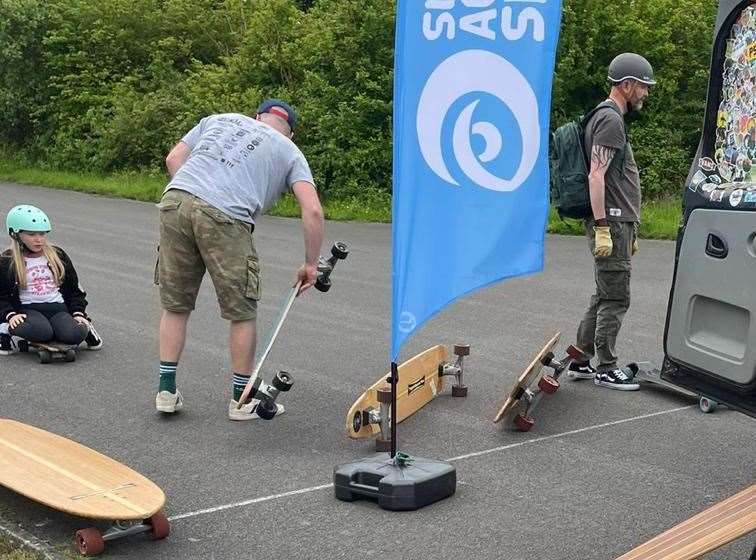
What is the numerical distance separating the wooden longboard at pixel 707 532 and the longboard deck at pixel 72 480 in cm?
188

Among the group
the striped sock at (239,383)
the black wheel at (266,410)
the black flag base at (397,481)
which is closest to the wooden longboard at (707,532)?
the black flag base at (397,481)

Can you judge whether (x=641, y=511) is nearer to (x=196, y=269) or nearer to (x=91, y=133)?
(x=196, y=269)

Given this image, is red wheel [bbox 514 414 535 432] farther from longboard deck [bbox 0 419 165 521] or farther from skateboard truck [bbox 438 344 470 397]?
longboard deck [bbox 0 419 165 521]

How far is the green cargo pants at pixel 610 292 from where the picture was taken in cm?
649

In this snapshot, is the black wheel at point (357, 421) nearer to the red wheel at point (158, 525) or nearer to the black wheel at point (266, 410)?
the black wheel at point (266, 410)

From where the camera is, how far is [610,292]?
6551 millimetres

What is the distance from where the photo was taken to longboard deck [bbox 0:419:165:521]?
161 inches

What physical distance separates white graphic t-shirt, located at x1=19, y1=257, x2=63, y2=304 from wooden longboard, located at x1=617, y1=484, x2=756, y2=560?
16.2ft

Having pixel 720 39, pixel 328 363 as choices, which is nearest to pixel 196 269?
pixel 328 363

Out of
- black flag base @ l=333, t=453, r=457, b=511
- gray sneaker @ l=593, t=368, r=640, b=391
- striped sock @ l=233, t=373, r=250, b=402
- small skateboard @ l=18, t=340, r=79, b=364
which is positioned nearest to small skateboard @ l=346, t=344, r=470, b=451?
black flag base @ l=333, t=453, r=457, b=511

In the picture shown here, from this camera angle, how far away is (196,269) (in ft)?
19.6

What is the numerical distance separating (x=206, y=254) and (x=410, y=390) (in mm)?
1370

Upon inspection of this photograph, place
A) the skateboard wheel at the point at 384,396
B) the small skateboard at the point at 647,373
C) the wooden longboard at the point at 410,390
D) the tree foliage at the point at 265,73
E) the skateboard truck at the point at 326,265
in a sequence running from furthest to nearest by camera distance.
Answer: the tree foliage at the point at 265,73 → the small skateboard at the point at 647,373 → the skateboard truck at the point at 326,265 → the wooden longboard at the point at 410,390 → the skateboard wheel at the point at 384,396

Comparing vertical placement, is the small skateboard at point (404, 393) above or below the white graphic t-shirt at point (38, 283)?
below
